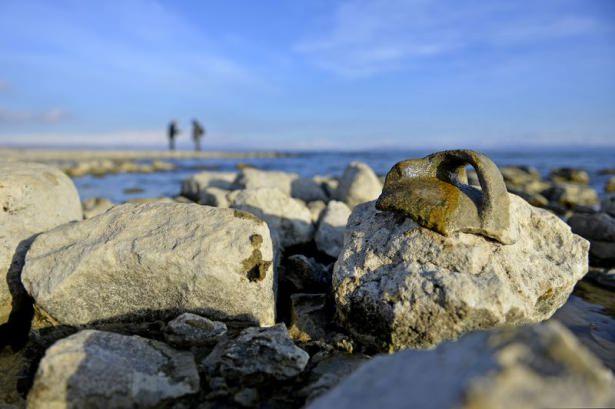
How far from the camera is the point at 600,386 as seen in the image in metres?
1.63

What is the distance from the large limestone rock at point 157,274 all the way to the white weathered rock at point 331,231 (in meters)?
2.45

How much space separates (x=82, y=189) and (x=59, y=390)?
17.8 m

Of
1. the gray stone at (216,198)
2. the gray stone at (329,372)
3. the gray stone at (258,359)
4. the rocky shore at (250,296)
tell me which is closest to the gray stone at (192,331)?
the rocky shore at (250,296)

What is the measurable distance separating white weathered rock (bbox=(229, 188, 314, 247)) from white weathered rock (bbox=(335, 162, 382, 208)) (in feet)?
7.69

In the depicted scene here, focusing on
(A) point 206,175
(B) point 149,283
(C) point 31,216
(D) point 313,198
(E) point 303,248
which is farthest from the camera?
(A) point 206,175

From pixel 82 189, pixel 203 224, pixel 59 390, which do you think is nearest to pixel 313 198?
pixel 203 224

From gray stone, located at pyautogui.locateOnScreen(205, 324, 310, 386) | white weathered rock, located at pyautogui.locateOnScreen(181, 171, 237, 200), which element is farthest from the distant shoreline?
gray stone, located at pyautogui.locateOnScreen(205, 324, 310, 386)

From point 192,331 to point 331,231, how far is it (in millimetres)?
3408

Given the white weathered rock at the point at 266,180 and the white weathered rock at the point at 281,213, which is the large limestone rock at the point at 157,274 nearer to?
the white weathered rock at the point at 281,213

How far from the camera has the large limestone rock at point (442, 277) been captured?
10.1ft

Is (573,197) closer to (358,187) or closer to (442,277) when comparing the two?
(358,187)

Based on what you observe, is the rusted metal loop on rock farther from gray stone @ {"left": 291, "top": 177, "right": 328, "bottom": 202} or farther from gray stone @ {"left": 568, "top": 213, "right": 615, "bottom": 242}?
gray stone @ {"left": 291, "top": 177, "right": 328, "bottom": 202}

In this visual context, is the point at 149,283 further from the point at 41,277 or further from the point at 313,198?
the point at 313,198

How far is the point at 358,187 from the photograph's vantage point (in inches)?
357
